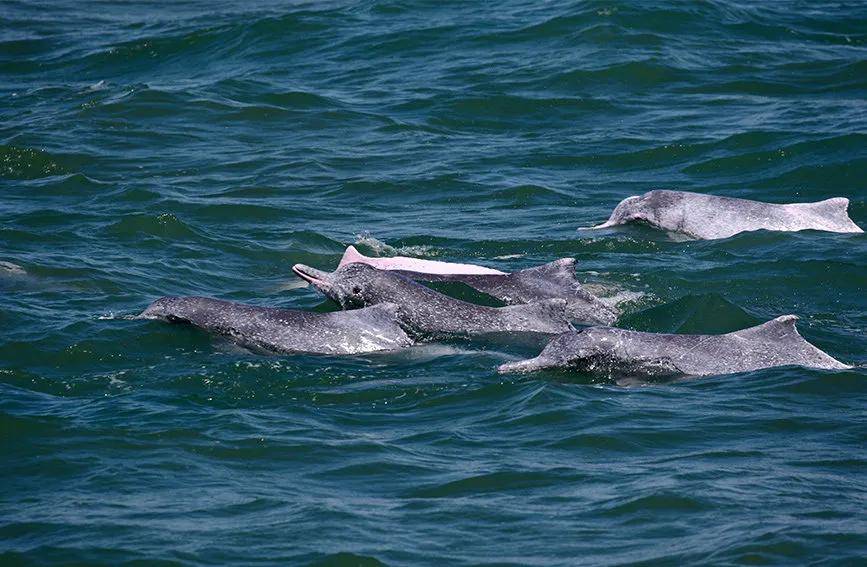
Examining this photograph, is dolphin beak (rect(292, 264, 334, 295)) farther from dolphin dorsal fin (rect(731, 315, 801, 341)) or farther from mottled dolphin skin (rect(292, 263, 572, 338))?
dolphin dorsal fin (rect(731, 315, 801, 341))

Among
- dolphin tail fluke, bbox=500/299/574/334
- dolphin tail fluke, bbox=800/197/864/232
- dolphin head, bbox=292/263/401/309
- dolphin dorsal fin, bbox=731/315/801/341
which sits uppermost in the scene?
dolphin head, bbox=292/263/401/309

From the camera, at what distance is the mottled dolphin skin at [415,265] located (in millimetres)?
15852

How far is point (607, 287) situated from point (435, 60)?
12549mm

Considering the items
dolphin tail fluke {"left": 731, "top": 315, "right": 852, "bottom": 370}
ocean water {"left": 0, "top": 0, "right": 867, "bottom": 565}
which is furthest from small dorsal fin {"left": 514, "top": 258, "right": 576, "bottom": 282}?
dolphin tail fluke {"left": 731, "top": 315, "right": 852, "bottom": 370}

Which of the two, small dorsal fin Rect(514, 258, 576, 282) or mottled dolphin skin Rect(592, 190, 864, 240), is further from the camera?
mottled dolphin skin Rect(592, 190, 864, 240)

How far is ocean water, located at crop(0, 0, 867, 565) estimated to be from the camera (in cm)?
1024

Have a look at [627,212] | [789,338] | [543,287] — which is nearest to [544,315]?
[543,287]

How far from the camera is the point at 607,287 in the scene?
1627cm

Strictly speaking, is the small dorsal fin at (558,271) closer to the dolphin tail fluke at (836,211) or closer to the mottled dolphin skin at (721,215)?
the mottled dolphin skin at (721,215)

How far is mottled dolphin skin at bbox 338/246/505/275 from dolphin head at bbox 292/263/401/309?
0.62m

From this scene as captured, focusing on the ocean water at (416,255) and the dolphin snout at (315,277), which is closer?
the ocean water at (416,255)

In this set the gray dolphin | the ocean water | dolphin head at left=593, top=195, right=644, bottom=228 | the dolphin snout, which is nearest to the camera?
the ocean water

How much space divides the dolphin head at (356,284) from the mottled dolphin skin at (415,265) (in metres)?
0.62

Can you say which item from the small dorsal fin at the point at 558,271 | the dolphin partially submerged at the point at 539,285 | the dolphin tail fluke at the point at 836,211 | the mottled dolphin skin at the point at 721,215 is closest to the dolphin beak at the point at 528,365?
the dolphin partially submerged at the point at 539,285
